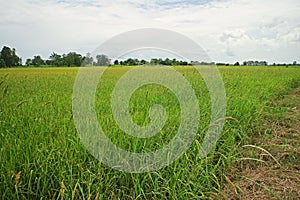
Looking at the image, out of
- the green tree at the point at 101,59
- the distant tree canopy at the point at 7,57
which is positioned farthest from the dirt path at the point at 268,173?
the distant tree canopy at the point at 7,57

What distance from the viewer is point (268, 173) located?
2.35 metres

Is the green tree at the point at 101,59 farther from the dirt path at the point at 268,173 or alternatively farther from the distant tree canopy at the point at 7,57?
the distant tree canopy at the point at 7,57

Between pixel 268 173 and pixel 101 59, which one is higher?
pixel 101 59

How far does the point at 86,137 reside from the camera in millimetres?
2332

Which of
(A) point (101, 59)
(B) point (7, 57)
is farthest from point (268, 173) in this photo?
(B) point (7, 57)

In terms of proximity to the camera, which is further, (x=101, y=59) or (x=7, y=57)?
(x=7, y=57)

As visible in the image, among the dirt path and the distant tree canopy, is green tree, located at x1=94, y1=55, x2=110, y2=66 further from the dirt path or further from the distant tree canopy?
the distant tree canopy

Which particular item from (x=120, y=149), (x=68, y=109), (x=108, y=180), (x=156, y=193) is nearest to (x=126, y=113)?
(x=68, y=109)

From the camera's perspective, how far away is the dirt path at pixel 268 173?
2.04m

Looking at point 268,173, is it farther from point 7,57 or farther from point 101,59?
point 7,57

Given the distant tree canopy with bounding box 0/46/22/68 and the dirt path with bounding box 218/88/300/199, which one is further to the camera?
the distant tree canopy with bounding box 0/46/22/68

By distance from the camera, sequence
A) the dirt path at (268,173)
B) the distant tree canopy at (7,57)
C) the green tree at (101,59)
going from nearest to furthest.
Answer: the dirt path at (268,173)
the green tree at (101,59)
the distant tree canopy at (7,57)

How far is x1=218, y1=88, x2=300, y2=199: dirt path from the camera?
204 centimetres

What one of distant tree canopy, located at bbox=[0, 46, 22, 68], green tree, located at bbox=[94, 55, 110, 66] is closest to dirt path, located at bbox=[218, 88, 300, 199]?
green tree, located at bbox=[94, 55, 110, 66]
